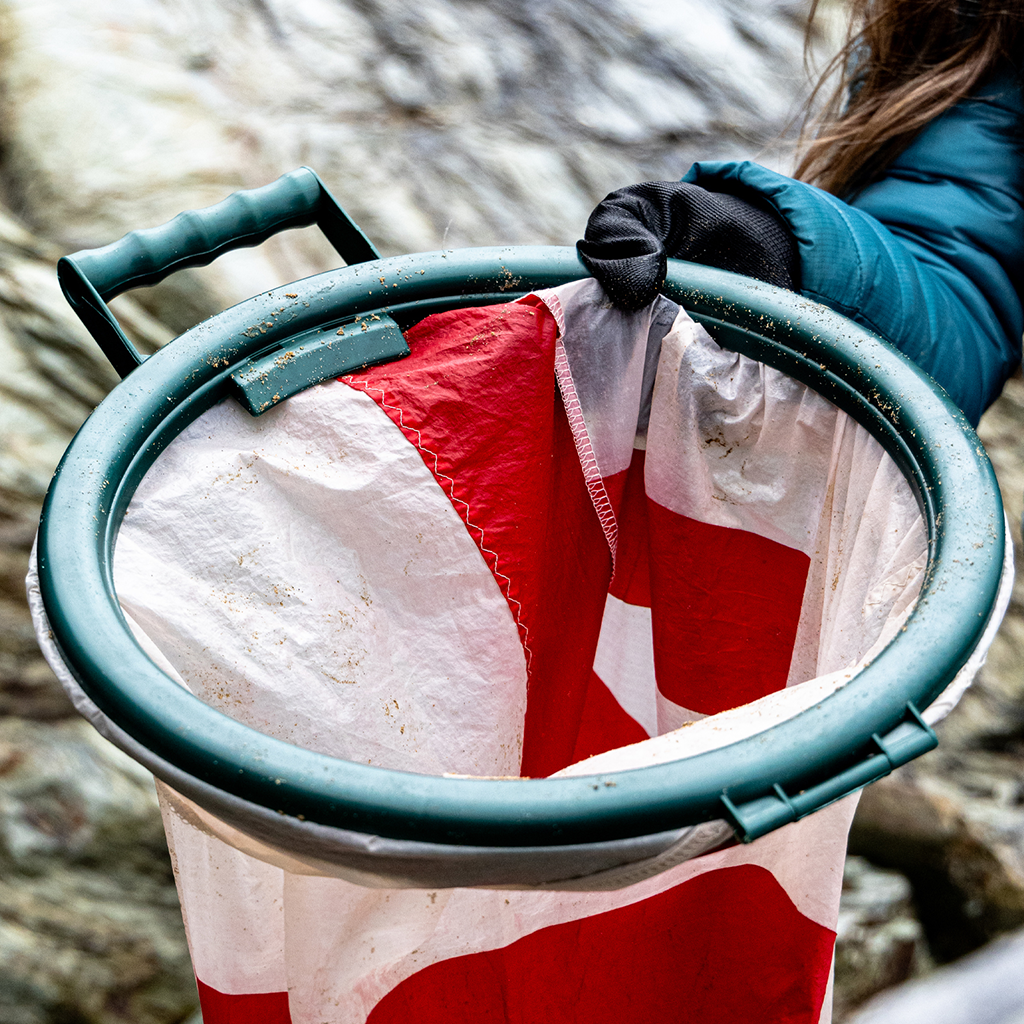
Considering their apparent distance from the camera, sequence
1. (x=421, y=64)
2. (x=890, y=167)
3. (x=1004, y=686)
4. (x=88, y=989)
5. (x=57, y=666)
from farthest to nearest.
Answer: (x=421, y=64) → (x=1004, y=686) → (x=88, y=989) → (x=890, y=167) → (x=57, y=666)

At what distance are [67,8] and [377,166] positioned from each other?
479 millimetres

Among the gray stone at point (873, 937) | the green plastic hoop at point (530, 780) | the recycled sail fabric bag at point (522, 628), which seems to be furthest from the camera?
the gray stone at point (873, 937)

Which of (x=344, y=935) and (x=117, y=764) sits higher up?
(x=344, y=935)

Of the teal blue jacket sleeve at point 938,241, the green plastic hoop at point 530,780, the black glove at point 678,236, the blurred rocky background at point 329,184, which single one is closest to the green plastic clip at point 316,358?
the green plastic hoop at point 530,780

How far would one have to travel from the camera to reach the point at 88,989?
1.00 meters

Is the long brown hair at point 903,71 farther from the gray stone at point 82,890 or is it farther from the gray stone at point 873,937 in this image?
the gray stone at point 82,890

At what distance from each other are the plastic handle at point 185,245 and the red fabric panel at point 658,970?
15.1 inches

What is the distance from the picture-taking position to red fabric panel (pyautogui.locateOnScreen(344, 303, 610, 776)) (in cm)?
63

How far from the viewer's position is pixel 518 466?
67cm

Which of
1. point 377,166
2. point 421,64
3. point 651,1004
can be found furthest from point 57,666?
point 421,64

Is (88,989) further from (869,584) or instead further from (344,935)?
(869,584)

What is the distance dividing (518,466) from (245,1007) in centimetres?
36

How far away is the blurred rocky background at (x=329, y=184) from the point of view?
3.43 ft

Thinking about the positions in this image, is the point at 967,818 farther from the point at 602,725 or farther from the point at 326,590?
the point at 326,590
